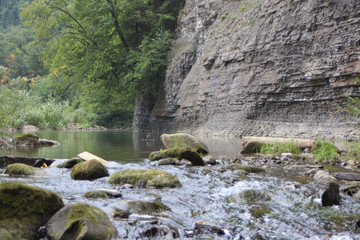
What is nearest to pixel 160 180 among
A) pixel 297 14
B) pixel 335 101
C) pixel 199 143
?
pixel 199 143

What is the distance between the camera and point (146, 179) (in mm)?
4992

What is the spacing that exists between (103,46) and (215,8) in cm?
831

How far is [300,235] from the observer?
10.2 feet

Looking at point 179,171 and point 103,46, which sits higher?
point 103,46

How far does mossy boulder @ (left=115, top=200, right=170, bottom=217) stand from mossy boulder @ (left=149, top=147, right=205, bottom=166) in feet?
11.6

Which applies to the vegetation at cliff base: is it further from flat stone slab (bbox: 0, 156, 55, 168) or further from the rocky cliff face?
flat stone slab (bbox: 0, 156, 55, 168)

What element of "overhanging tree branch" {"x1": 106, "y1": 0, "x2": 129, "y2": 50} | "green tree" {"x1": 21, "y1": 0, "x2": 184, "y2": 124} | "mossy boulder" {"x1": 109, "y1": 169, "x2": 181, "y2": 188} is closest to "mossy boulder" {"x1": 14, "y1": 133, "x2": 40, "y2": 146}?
"mossy boulder" {"x1": 109, "y1": 169, "x2": 181, "y2": 188}

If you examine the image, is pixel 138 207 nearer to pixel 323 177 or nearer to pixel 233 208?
pixel 233 208

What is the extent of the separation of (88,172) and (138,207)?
2132 mm

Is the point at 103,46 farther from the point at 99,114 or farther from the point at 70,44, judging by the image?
the point at 99,114

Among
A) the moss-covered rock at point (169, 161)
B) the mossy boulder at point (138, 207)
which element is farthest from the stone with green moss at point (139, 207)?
the moss-covered rock at point (169, 161)

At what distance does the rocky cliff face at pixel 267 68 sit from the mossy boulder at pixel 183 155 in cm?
497

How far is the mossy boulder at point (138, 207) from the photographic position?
11.6 feet

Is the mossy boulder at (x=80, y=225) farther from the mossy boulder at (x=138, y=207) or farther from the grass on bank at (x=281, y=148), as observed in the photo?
the grass on bank at (x=281, y=148)
